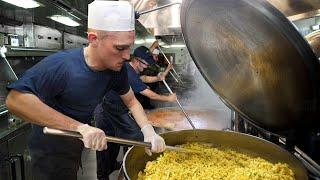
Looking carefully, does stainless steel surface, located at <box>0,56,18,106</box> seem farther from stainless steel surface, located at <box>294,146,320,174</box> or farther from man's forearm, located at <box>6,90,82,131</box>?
stainless steel surface, located at <box>294,146,320,174</box>

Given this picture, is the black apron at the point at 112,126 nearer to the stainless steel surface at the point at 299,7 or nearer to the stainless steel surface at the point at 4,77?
the stainless steel surface at the point at 4,77

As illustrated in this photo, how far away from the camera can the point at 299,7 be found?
1603 millimetres

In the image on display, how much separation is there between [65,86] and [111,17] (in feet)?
1.51

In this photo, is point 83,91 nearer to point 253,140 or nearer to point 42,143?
point 42,143

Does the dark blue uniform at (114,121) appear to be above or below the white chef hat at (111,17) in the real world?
below

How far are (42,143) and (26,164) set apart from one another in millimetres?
1044

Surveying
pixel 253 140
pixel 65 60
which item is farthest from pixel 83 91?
pixel 253 140

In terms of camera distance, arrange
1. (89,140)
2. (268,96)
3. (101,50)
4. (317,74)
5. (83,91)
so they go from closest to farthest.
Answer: (317,74) → (268,96) → (89,140) → (101,50) → (83,91)

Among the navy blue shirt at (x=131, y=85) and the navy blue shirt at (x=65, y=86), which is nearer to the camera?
the navy blue shirt at (x=65, y=86)

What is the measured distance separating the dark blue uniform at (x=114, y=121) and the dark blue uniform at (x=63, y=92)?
1.25 meters

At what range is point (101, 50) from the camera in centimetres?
154

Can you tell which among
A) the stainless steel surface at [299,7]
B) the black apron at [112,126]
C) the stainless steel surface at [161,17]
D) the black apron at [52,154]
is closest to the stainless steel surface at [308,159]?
the stainless steel surface at [299,7]

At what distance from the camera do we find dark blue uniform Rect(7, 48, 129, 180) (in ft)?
5.11

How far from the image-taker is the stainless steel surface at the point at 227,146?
→ 1.20 meters
